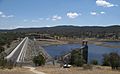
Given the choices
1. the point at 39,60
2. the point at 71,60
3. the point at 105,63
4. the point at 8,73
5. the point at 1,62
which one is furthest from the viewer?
the point at 71,60

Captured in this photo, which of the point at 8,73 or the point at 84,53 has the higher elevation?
the point at 8,73

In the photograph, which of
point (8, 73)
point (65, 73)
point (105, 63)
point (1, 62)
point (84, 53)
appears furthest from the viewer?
point (84, 53)

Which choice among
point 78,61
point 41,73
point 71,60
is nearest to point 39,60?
point 78,61

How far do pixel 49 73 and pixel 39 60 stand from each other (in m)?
34.7

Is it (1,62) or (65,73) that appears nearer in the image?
(65,73)

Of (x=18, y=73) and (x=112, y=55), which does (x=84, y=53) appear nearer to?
(x=112, y=55)

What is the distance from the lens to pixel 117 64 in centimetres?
5147

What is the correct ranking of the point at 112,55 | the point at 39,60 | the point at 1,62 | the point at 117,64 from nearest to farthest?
1. the point at 1,62
2. the point at 117,64
3. the point at 112,55
4. the point at 39,60

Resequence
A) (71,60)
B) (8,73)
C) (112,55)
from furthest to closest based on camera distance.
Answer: (71,60)
(112,55)
(8,73)

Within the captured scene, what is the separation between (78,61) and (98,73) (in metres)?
37.4

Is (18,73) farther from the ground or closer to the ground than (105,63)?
farther from the ground

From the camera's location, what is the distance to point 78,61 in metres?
70.2

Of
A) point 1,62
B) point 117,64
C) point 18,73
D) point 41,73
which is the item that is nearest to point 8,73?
point 18,73

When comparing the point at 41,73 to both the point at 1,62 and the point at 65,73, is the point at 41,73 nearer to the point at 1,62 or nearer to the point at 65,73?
the point at 65,73
